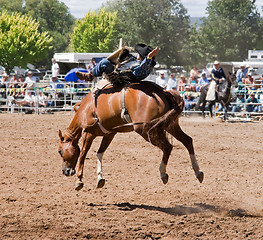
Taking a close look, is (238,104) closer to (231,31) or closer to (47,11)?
(231,31)

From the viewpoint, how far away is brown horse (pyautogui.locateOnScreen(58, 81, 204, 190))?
17.5 ft

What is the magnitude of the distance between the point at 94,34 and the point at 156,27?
28.4 feet

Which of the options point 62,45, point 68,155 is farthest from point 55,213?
point 62,45

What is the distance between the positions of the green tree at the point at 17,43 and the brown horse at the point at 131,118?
27719 mm

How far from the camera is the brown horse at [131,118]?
5336mm

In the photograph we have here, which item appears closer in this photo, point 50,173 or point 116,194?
point 116,194

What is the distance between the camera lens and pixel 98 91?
5930 millimetres

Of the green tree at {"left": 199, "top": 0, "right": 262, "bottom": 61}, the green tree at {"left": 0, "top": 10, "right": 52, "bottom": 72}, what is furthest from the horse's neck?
the green tree at {"left": 199, "top": 0, "right": 262, "bottom": 61}

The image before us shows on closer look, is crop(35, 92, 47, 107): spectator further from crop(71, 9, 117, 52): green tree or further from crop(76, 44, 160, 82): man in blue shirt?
crop(71, 9, 117, 52): green tree

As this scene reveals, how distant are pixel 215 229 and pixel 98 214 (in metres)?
1.40

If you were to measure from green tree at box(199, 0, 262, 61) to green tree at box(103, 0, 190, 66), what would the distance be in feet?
11.2

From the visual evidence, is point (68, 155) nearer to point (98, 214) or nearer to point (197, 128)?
point (98, 214)

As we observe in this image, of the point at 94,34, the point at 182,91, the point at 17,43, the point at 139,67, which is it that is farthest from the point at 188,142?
the point at 94,34

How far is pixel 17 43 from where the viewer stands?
3356 centimetres
